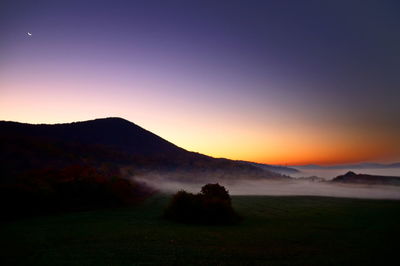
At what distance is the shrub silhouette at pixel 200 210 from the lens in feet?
113

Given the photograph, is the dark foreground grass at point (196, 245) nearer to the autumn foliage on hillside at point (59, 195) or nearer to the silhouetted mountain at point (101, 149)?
the autumn foliage on hillside at point (59, 195)

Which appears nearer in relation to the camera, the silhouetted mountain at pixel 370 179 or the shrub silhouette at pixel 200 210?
the shrub silhouette at pixel 200 210

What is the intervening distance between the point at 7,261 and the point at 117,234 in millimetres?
10065

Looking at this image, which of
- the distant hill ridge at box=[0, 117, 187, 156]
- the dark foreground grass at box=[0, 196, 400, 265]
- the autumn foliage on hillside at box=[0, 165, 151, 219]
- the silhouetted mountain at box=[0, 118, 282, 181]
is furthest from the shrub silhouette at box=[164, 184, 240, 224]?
the distant hill ridge at box=[0, 117, 187, 156]

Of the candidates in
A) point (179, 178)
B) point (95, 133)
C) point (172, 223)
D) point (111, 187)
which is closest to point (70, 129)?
point (95, 133)

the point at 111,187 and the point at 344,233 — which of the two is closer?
the point at 344,233

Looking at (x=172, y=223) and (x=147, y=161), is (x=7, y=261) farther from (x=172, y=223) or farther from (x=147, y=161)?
(x=147, y=161)

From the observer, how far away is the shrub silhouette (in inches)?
1358

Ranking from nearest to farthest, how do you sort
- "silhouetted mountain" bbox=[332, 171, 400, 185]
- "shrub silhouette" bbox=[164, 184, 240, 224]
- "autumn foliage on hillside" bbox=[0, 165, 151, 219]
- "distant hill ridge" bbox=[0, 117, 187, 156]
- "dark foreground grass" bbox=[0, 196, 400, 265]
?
"dark foreground grass" bbox=[0, 196, 400, 265]
"shrub silhouette" bbox=[164, 184, 240, 224]
"autumn foliage on hillside" bbox=[0, 165, 151, 219]
"silhouetted mountain" bbox=[332, 171, 400, 185]
"distant hill ridge" bbox=[0, 117, 187, 156]

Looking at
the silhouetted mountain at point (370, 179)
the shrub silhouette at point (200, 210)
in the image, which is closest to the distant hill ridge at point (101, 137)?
the silhouetted mountain at point (370, 179)

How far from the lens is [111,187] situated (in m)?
53.7

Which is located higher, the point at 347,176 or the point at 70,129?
the point at 70,129

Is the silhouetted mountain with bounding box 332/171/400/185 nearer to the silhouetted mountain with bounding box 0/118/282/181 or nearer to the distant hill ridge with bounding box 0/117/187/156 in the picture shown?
the silhouetted mountain with bounding box 0/118/282/181

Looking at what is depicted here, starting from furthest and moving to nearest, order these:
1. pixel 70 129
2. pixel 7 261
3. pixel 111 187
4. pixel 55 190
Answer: pixel 70 129 < pixel 111 187 < pixel 55 190 < pixel 7 261
